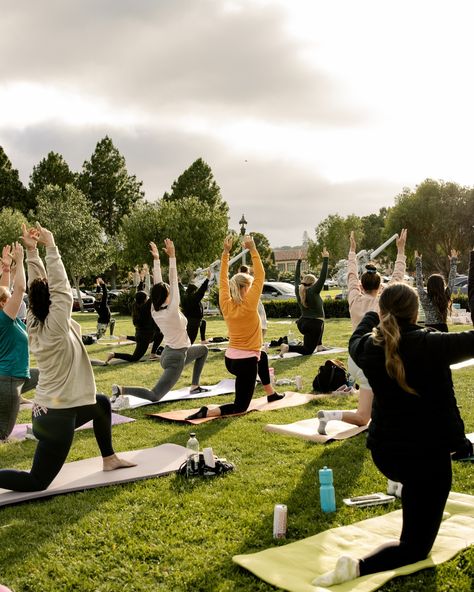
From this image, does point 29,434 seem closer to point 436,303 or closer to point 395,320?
point 436,303

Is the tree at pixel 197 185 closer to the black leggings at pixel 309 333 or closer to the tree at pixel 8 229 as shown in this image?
the tree at pixel 8 229

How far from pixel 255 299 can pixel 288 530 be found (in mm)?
3936

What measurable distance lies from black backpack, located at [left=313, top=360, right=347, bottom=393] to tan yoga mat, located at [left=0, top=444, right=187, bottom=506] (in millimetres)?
3721

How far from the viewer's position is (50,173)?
201 ft

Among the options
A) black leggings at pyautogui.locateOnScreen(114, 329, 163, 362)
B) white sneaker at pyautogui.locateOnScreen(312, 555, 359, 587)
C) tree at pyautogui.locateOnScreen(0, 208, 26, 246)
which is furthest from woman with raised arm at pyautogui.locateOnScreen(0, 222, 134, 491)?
tree at pyautogui.locateOnScreen(0, 208, 26, 246)

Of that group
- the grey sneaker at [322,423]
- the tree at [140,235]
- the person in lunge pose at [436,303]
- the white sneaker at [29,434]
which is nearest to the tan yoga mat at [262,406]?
the grey sneaker at [322,423]

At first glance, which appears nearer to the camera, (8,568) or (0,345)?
(8,568)

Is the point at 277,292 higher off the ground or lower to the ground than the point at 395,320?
lower

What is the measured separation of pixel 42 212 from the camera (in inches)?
1784

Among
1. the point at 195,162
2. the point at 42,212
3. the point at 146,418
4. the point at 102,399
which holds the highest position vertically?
the point at 195,162

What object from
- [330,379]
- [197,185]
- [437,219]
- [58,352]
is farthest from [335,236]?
[58,352]

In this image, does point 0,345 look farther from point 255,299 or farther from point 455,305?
point 455,305

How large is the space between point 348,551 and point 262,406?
4.83 m

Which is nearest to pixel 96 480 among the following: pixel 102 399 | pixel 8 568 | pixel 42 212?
pixel 102 399
